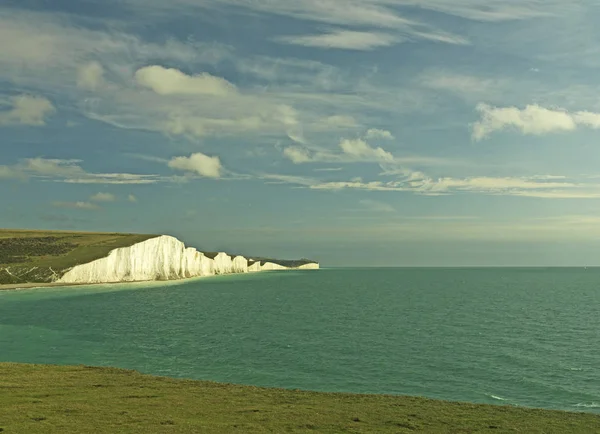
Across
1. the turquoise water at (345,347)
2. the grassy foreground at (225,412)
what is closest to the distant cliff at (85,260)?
the turquoise water at (345,347)

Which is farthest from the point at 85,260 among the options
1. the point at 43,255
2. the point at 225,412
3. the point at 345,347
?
the point at 225,412

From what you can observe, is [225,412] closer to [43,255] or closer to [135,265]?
[135,265]

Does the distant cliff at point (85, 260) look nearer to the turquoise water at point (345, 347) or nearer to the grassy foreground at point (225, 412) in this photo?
the turquoise water at point (345, 347)

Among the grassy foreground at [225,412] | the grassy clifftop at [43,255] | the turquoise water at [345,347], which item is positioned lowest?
the turquoise water at [345,347]

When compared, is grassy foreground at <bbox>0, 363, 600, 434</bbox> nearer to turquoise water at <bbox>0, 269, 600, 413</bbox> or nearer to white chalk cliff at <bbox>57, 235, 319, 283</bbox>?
turquoise water at <bbox>0, 269, 600, 413</bbox>

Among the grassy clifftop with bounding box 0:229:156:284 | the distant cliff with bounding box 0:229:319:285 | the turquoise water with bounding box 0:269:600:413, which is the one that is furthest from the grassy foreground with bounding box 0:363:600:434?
the grassy clifftop with bounding box 0:229:156:284

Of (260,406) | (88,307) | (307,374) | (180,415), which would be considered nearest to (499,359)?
(307,374)
